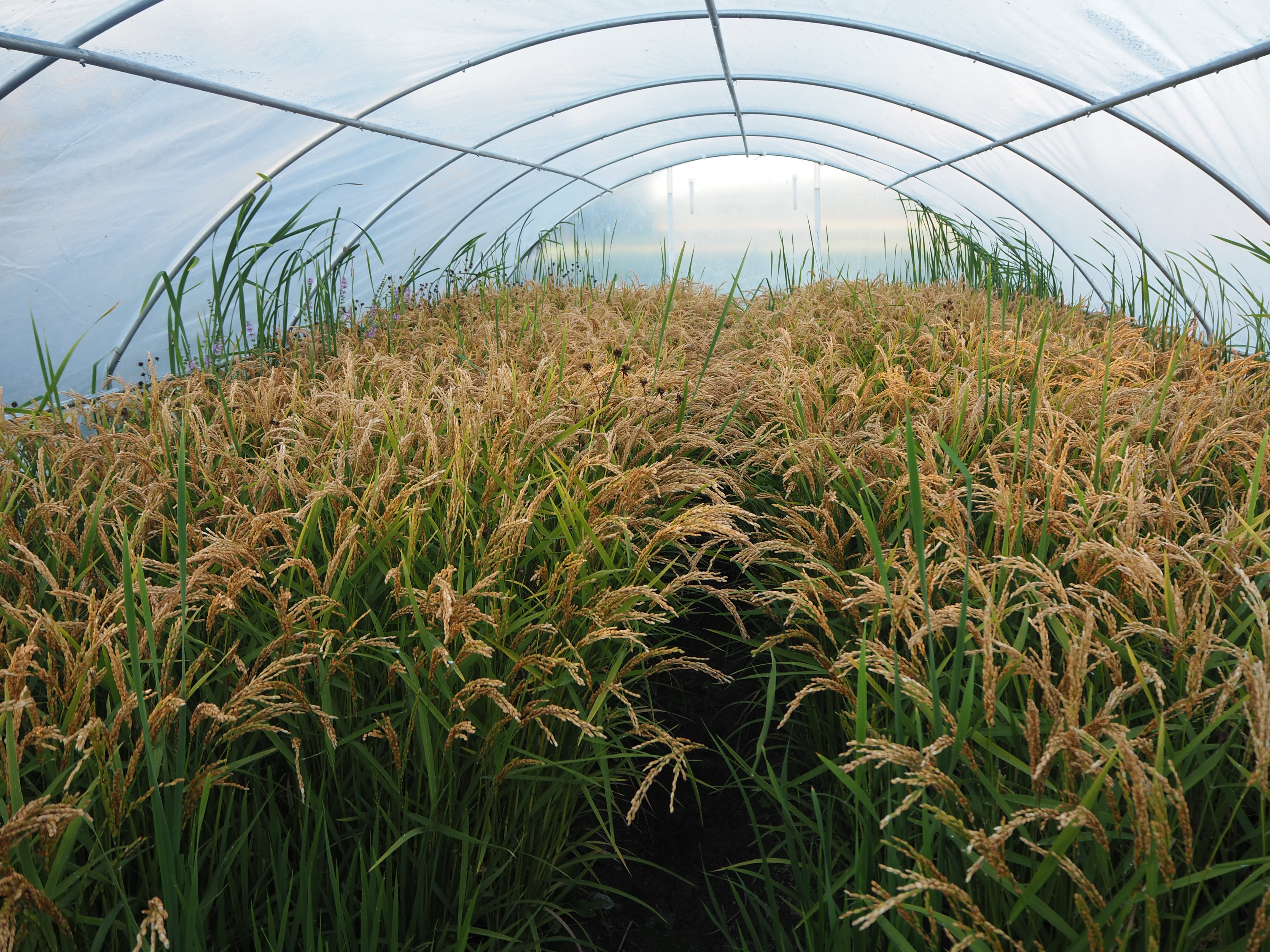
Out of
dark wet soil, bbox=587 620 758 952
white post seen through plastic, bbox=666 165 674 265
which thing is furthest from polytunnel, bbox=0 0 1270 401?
white post seen through plastic, bbox=666 165 674 265

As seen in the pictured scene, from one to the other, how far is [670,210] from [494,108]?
6.65 m

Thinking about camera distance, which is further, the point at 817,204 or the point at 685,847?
the point at 817,204

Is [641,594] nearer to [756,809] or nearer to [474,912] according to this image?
[474,912]

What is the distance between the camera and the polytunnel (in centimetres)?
362

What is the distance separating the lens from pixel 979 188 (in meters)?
9.15

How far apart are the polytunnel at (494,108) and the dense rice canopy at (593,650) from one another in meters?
2.31

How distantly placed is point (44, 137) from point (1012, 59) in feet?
18.4

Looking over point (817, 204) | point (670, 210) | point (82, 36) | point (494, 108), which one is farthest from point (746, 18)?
point (817, 204)

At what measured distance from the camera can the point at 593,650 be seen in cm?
151

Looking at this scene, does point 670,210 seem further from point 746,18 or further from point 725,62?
point 746,18

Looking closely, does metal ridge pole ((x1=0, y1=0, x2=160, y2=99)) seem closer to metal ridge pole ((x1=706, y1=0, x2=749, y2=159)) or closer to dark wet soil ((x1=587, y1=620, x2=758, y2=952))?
dark wet soil ((x1=587, y1=620, x2=758, y2=952))

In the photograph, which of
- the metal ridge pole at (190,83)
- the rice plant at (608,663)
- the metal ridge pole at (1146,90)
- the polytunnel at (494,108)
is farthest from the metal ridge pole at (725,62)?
the rice plant at (608,663)

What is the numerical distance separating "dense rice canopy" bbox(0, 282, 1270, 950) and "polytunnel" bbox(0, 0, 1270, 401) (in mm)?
2310

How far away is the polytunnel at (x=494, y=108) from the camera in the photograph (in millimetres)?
3623
